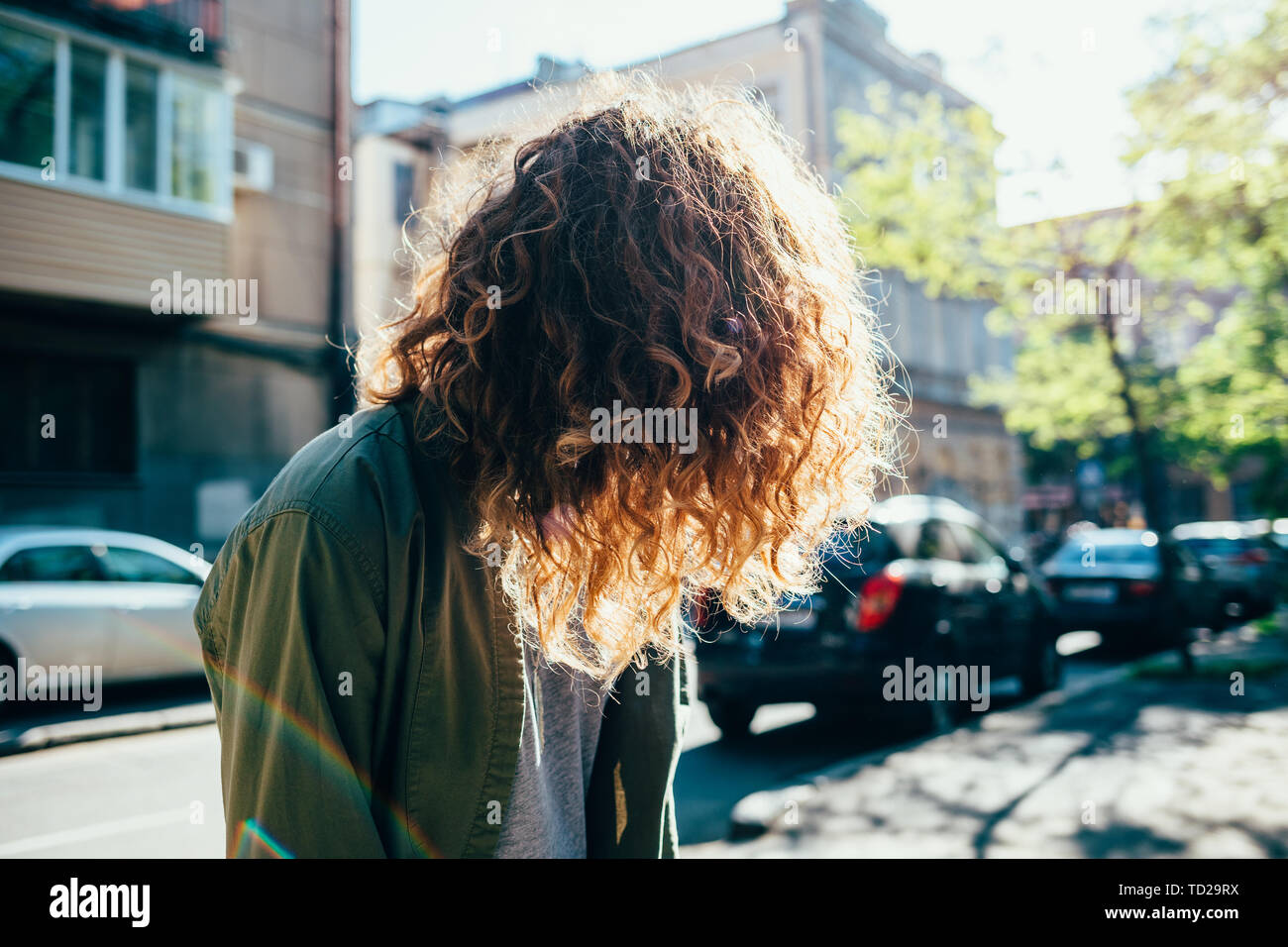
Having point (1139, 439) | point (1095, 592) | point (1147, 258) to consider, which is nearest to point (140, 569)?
point (1139, 439)

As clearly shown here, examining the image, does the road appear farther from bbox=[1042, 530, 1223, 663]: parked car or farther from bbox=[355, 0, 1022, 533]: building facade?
bbox=[355, 0, 1022, 533]: building facade

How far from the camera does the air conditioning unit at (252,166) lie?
44.1 feet

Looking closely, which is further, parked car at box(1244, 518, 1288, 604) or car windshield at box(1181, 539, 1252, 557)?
car windshield at box(1181, 539, 1252, 557)

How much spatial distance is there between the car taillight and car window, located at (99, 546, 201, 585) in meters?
5.78

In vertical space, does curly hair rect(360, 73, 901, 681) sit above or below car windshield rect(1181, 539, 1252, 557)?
above

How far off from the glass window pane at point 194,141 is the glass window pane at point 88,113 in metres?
0.83

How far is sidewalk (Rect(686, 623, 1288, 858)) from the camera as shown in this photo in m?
4.42

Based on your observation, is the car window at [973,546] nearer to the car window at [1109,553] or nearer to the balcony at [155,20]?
the car window at [1109,553]

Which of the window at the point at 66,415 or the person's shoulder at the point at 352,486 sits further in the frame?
the window at the point at 66,415

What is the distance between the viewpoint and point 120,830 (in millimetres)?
4809

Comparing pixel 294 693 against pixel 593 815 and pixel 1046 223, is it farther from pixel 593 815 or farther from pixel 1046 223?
pixel 1046 223

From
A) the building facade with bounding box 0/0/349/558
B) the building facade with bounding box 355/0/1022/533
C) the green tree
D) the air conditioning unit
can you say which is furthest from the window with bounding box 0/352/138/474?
the green tree

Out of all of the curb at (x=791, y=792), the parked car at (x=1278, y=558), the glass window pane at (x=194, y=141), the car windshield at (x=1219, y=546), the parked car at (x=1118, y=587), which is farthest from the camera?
the car windshield at (x=1219, y=546)

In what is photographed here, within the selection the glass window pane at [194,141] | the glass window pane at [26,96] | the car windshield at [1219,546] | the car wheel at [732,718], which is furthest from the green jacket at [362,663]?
the car windshield at [1219,546]
